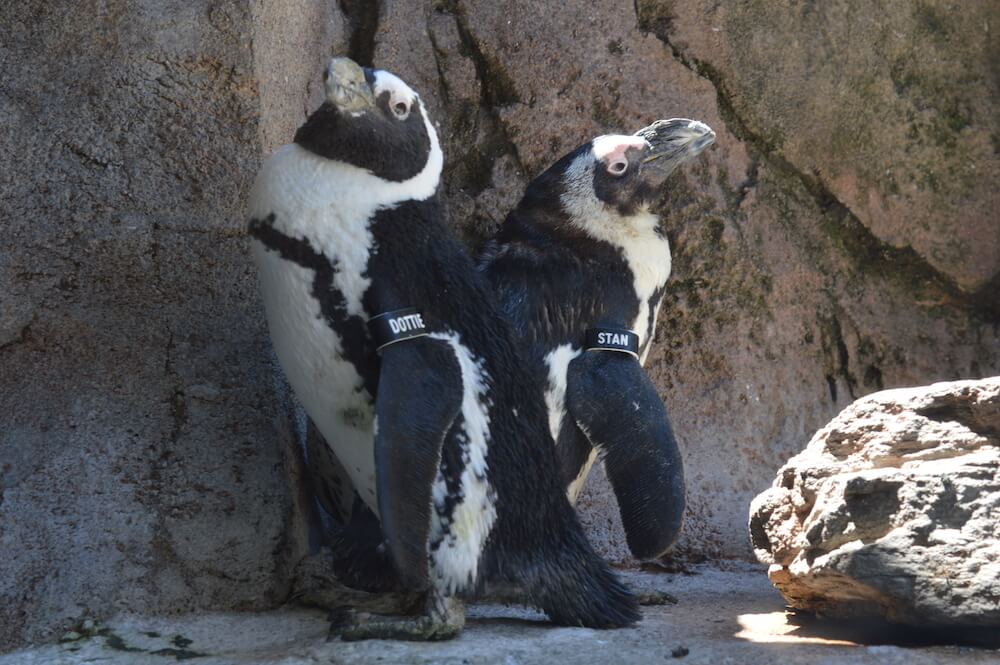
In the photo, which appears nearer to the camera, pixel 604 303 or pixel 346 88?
pixel 346 88

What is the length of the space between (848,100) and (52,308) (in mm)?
2350

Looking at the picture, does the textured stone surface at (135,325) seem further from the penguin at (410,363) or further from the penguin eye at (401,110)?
the penguin eye at (401,110)

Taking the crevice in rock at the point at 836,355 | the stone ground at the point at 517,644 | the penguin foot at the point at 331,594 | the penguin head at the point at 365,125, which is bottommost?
the stone ground at the point at 517,644

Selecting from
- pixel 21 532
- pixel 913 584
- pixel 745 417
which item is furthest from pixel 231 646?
pixel 745 417

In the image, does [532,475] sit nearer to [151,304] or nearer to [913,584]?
[913,584]

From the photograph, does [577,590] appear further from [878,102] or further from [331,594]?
[878,102]

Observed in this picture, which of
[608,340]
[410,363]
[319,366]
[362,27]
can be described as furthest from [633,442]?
[362,27]

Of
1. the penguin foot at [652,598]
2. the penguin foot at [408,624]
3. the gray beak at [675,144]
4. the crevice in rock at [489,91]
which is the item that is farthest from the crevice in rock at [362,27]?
the penguin foot at [408,624]

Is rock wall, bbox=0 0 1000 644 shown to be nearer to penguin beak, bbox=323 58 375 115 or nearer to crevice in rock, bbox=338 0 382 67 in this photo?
crevice in rock, bbox=338 0 382 67

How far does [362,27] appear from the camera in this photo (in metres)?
3.66

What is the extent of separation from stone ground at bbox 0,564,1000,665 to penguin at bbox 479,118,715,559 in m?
0.30

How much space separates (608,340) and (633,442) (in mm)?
253

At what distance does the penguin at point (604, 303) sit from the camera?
2820 millimetres

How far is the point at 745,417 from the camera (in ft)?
12.0
